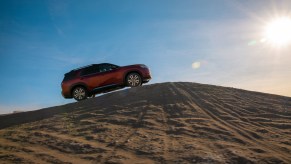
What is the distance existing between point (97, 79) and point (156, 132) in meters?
6.86

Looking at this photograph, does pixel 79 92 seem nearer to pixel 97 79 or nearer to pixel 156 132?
pixel 97 79

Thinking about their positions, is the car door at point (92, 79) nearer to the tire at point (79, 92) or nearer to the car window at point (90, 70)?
the car window at point (90, 70)

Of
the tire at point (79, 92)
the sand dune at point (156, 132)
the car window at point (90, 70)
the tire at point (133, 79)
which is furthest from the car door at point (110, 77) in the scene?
the sand dune at point (156, 132)

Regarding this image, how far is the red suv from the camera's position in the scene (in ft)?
48.3

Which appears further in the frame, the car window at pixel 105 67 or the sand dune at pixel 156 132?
the car window at pixel 105 67

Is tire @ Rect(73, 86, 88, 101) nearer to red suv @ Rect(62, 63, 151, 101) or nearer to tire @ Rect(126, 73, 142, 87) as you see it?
red suv @ Rect(62, 63, 151, 101)

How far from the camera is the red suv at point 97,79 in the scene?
14.7m

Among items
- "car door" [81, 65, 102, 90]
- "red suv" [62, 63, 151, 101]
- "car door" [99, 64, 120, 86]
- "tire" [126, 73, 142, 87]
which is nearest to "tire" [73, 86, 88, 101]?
"red suv" [62, 63, 151, 101]

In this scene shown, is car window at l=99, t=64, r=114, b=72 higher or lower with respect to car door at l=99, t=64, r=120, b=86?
higher

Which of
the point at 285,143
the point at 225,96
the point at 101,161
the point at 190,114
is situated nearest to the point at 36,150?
the point at 101,161

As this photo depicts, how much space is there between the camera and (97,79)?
14727 mm

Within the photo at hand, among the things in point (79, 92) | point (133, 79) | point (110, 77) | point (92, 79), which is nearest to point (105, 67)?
point (110, 77)

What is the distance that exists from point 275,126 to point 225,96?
4321 mm

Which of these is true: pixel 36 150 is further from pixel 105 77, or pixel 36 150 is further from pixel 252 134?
pixel 105 77
